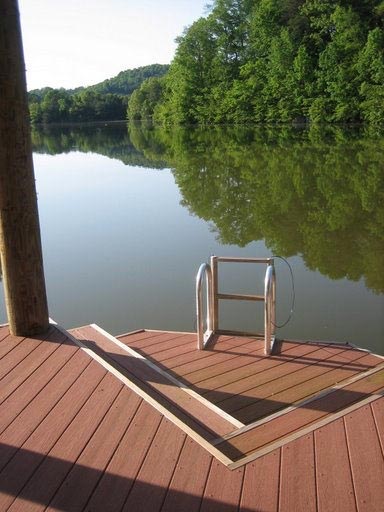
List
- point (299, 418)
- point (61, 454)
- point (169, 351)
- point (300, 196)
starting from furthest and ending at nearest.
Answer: point (300, 196), point (169, 351), point (299, 418), point (61, 454)

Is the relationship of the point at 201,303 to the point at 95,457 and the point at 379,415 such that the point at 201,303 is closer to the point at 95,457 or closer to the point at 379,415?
the point at 379,415

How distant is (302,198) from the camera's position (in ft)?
41.1

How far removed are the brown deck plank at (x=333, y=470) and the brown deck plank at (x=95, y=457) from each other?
950 millimetres

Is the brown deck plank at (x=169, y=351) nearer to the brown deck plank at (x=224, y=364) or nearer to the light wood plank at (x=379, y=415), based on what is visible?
the brown deck plank at (x=224, y=364)

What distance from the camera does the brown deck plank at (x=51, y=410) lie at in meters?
2.49

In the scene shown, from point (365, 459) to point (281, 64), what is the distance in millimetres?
37741

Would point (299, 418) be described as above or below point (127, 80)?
below

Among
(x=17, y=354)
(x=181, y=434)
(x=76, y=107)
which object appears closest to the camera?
(x=181, y=434)

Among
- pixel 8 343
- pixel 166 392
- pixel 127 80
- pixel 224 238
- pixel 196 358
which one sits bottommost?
pixel 224 238

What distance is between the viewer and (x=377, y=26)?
31.2 metres

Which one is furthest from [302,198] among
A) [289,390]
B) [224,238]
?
[289,390]

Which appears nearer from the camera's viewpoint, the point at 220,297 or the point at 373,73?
the point at 220,297

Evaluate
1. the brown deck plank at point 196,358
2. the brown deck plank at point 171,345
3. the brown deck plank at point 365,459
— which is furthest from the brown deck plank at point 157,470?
the brown deck plank at point 171,345

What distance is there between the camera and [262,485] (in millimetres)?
2180
